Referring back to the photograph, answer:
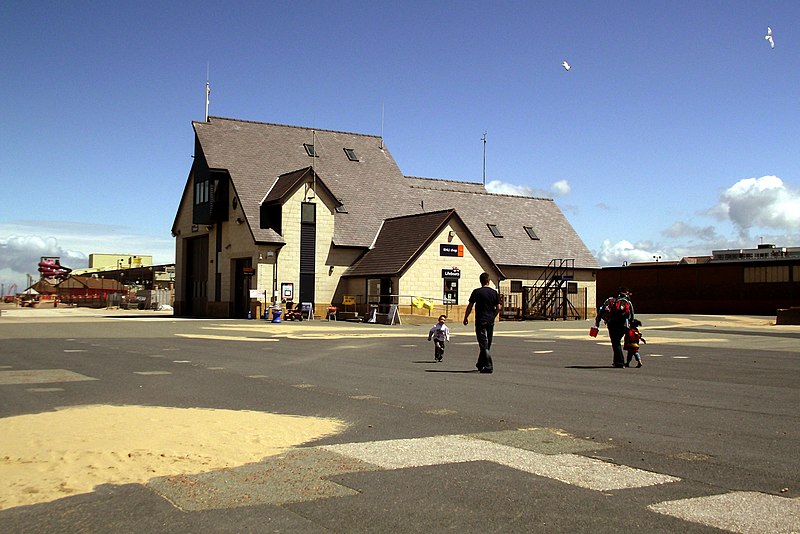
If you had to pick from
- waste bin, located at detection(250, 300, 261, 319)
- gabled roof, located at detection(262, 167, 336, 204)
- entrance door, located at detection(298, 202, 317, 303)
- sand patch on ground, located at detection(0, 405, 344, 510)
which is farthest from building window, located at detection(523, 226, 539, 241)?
sand patch on ground, located at detection(0, 405, 344, 510)

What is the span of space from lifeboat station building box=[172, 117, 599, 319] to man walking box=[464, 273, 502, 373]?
27.7m

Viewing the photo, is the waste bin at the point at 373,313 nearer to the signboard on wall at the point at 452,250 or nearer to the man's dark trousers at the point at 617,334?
the signboard on wall at the point at 452,250

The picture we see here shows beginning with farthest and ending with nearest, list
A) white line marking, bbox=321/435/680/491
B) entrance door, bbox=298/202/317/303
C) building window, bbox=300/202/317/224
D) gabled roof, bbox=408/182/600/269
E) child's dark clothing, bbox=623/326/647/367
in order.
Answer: gabled roof, bbox=408/182/600/269 < entrance door, bbox=298/202/317/303 < building window, bbox=300/202/317/224 < child's dark clothing, bbox=623/326/647/367 < white line marking, bbox=321/435/680/491

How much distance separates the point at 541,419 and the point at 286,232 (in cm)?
3958

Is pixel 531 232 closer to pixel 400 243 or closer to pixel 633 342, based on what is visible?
pixel 400 243

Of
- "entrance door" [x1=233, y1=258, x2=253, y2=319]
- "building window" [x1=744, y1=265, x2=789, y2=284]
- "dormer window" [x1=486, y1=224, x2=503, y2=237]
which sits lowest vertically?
"entrance door" [x1=233, y1=258, x2=253, y2=319]

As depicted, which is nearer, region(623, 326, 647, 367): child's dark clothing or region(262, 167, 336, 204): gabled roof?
region(623, 326, 647, 367): child's dark clothing

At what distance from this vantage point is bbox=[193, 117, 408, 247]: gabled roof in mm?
50969

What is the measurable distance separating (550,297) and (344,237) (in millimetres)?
13549

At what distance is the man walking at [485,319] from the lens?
1639 centimetres

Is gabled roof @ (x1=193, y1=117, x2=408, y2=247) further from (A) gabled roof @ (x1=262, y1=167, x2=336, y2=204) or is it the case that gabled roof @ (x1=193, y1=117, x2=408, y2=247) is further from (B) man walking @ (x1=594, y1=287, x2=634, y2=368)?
(B) man walking @ (x1=594, y1=287, x2=634, y2=368)

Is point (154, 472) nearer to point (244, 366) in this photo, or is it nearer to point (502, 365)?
point (244, 366)

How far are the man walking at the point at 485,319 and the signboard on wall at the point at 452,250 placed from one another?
30.6 m

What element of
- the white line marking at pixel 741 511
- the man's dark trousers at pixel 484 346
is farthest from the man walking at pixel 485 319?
the white line marking at pixel 741 511
